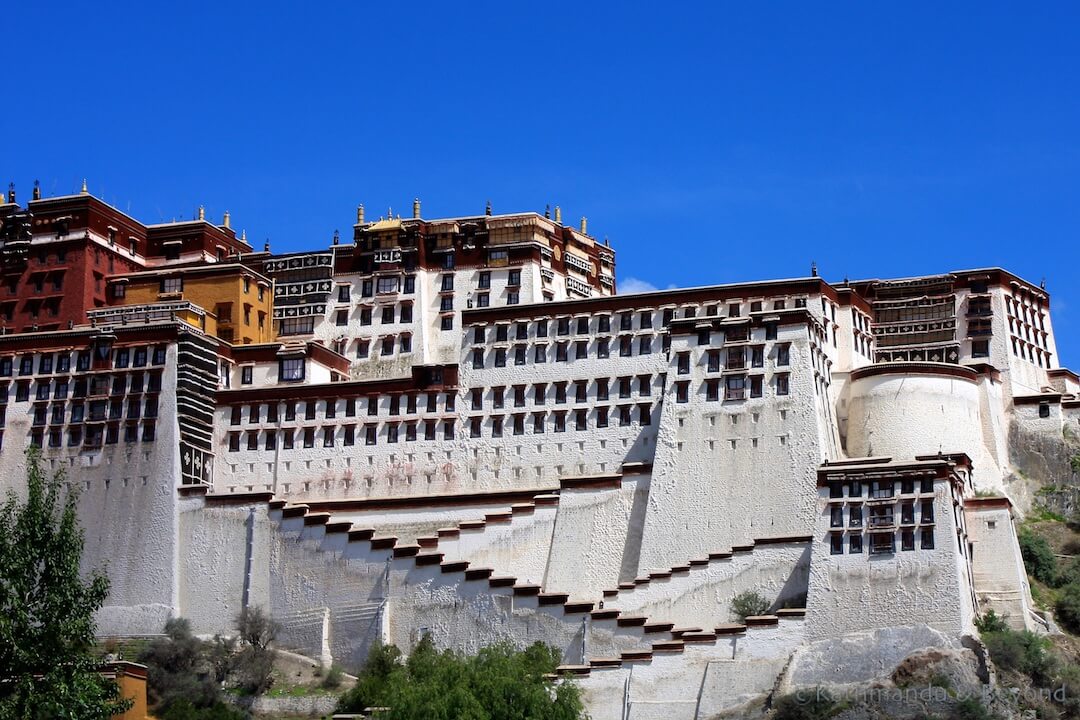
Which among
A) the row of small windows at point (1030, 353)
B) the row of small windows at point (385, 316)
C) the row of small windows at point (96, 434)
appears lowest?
the row of small windows at point (96, 434)

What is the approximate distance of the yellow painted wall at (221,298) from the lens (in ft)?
371

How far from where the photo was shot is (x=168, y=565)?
102 metres

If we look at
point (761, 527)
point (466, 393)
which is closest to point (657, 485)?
point (761, 527)

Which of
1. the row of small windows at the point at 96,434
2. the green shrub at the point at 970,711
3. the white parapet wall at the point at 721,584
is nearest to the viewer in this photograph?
the green shrub at the point at 970,711

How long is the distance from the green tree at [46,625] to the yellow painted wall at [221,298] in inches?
1698

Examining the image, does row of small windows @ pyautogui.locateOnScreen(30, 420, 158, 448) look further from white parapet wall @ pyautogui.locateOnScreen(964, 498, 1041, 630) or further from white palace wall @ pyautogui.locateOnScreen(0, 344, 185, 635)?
white parapet wall @ pyautogui.locateOnScreen(964, 498, 1041, 630)

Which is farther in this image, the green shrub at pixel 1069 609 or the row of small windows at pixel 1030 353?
the row of small windows at pixel 1030 353

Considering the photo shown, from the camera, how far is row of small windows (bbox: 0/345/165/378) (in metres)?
106

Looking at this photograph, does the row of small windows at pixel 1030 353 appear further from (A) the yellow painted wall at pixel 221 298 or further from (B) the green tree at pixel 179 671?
(B) the green tree at pixel 179 671

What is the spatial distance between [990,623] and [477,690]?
20473 millimetres

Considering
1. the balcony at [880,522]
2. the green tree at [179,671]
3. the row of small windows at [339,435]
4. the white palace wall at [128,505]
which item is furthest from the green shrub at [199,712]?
the balcony at [880,522]

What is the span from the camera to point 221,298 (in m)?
114

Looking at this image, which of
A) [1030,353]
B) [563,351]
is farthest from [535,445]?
[1030,353]

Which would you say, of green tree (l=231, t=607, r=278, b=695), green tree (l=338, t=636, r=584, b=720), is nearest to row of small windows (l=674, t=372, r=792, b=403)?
green tree (l=338, t=636, r=584, b=720)
